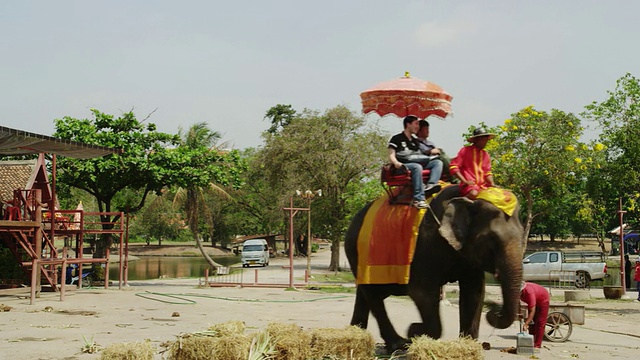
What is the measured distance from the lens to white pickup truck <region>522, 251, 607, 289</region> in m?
32.0

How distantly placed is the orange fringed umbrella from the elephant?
2175mm

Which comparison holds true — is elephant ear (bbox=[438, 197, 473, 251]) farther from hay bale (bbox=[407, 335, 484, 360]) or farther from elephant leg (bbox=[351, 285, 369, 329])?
elephant leg (bbox=[351, 285, 369, 329])

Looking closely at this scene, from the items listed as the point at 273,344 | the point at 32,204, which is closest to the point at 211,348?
the point at 273,344

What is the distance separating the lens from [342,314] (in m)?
18.2

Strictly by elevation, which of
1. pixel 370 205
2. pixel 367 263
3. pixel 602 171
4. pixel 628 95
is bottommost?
pixel 367 263

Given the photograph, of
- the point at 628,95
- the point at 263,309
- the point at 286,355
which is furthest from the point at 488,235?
the point at 628,95

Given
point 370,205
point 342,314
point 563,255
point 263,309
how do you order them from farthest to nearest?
1. point 563,255
2. point 263,309
3. point 342,314
4. point 370,205

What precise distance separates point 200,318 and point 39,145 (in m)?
7.21

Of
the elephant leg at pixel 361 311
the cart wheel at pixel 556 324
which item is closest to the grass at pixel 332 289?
the cart wheel at pixel 556 324

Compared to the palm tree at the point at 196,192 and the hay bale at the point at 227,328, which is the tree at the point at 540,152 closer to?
the palm tree at the point at 196,192

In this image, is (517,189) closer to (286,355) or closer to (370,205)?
(370,205)

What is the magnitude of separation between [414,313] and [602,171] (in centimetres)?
823

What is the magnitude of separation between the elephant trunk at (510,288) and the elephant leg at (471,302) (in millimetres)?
905

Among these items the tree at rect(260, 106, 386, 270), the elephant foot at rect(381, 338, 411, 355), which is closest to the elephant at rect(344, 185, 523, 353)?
the elephant foot at rect(381, 338, 411, 355)
